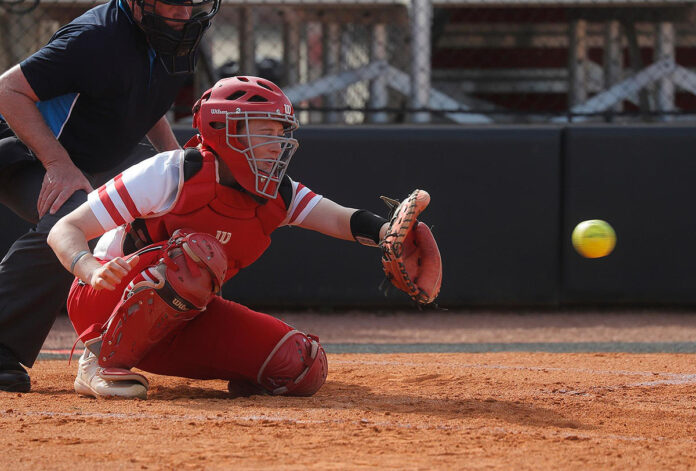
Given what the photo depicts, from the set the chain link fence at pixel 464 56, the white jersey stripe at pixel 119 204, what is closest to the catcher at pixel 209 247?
the white jersey stripe at pixel 119 204

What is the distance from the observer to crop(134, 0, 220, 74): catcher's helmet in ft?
13.7

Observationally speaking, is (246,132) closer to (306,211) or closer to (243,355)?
(306,211)

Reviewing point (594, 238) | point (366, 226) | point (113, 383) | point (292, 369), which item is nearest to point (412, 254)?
point (366, 226)

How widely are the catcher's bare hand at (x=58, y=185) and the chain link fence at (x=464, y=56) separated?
10.9ft

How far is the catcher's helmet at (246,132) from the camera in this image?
373cm

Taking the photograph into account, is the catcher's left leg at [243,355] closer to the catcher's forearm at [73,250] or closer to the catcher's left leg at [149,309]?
the catcher's left leg at [149,309]

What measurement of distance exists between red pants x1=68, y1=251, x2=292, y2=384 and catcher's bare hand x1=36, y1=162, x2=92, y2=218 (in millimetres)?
341

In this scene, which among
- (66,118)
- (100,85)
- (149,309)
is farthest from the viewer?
(66,118)

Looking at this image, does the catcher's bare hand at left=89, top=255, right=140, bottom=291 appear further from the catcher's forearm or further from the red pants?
the red pants

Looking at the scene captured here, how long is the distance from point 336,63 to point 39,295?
6248 millimetres

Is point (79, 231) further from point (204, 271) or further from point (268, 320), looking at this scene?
point (268, 320)

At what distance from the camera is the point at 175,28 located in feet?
13.9

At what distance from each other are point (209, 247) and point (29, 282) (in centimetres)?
104

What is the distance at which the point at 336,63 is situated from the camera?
998cm
